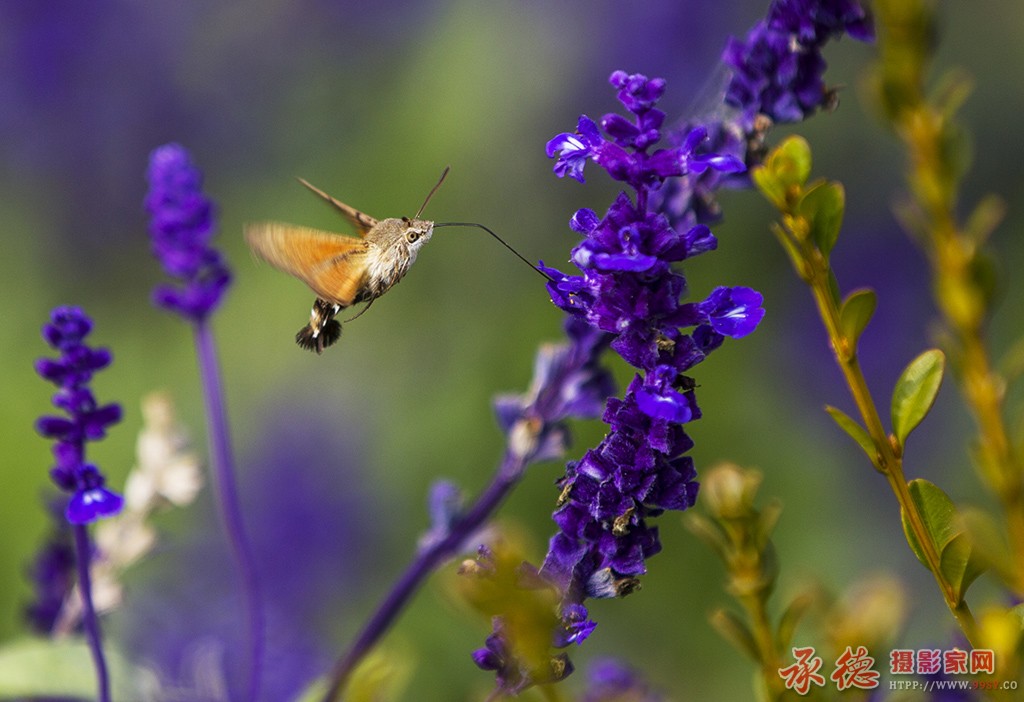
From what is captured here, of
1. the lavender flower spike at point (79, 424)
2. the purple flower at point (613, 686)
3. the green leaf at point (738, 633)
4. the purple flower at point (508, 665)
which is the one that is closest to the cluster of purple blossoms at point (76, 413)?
the lavender flower spike at point (79, 424)

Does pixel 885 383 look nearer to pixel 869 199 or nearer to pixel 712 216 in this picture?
pixel 869 199

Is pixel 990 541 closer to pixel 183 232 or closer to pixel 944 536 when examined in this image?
pixel 944 536

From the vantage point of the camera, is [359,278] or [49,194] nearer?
[359,278]

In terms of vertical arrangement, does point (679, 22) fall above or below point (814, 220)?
above

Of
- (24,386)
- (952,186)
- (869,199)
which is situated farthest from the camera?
(869,199)

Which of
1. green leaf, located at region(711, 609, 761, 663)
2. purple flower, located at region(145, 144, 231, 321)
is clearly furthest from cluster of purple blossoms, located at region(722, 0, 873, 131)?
purple flower, located at region(145, 144, 231, 321)

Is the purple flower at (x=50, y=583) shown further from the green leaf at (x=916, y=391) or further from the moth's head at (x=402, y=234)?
the green leaf at (x=916, y=391)

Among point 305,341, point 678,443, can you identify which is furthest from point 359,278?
point 678,443
